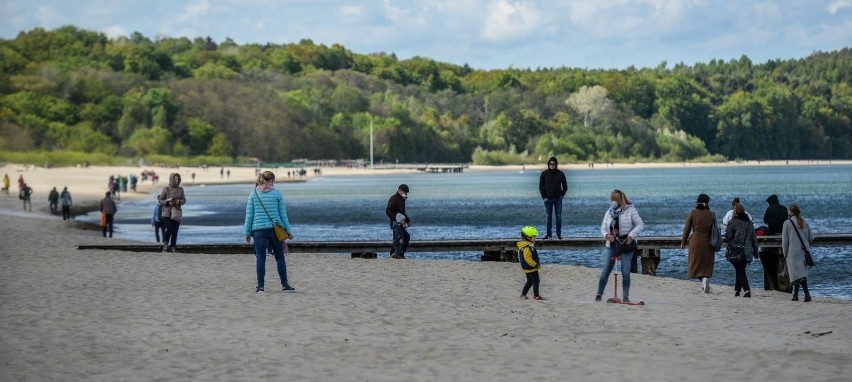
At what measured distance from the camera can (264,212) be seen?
648 inches

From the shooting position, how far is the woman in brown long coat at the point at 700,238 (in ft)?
57.7

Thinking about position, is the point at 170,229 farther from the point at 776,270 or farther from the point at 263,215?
the point at 776,270

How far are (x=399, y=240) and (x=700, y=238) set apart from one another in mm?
6948

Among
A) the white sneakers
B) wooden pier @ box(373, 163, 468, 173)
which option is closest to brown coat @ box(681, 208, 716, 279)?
the white sneakers

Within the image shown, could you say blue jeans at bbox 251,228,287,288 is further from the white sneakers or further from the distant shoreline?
the distant shoreline

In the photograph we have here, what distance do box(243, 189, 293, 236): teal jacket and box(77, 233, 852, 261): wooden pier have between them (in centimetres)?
800

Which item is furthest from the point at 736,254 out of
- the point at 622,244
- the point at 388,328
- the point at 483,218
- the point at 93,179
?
the point at 93,179

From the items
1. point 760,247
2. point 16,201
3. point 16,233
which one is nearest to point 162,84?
point 16,201

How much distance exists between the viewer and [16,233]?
32.2m

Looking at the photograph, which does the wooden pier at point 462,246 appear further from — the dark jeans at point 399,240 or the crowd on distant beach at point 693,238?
the crowd on distant beach at point 693,238

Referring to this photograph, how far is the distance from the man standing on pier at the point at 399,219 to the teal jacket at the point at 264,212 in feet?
15.6

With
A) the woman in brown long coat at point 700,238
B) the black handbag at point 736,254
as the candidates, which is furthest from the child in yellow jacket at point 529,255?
the black handbag at point 736,254

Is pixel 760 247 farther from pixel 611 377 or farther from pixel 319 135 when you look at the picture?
pixel 319 135

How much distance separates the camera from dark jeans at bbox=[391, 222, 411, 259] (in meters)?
22.5
